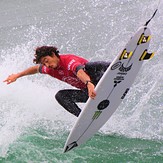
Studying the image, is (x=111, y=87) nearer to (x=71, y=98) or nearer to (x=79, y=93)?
(x=79, y=93)

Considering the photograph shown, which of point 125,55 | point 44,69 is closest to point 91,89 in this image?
point 125,55

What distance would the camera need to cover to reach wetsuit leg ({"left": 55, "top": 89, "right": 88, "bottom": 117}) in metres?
6.57

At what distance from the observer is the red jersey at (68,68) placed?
19.9 feet

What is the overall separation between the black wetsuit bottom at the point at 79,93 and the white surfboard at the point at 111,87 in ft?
0.90

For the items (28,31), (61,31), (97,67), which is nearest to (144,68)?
(97,67)

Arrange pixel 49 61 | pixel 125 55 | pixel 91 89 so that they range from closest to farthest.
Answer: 1. pixel 91 89
2. pixel 49 61
3. pixel 125 55

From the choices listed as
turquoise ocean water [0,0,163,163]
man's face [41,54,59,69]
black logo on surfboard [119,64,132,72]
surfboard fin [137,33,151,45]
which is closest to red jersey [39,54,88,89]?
man's face [41,54,59,69]

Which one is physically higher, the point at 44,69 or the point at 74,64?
the point at 74,64

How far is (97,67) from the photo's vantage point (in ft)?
21.4

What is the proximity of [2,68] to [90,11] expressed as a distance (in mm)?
9999

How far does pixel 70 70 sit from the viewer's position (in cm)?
619

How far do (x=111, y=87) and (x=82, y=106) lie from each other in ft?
9.21

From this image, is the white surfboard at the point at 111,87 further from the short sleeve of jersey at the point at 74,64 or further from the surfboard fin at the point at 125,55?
the short sleeve of jersey at the point at 74,64

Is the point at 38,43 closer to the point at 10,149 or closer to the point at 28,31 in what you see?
the point at 28,31
